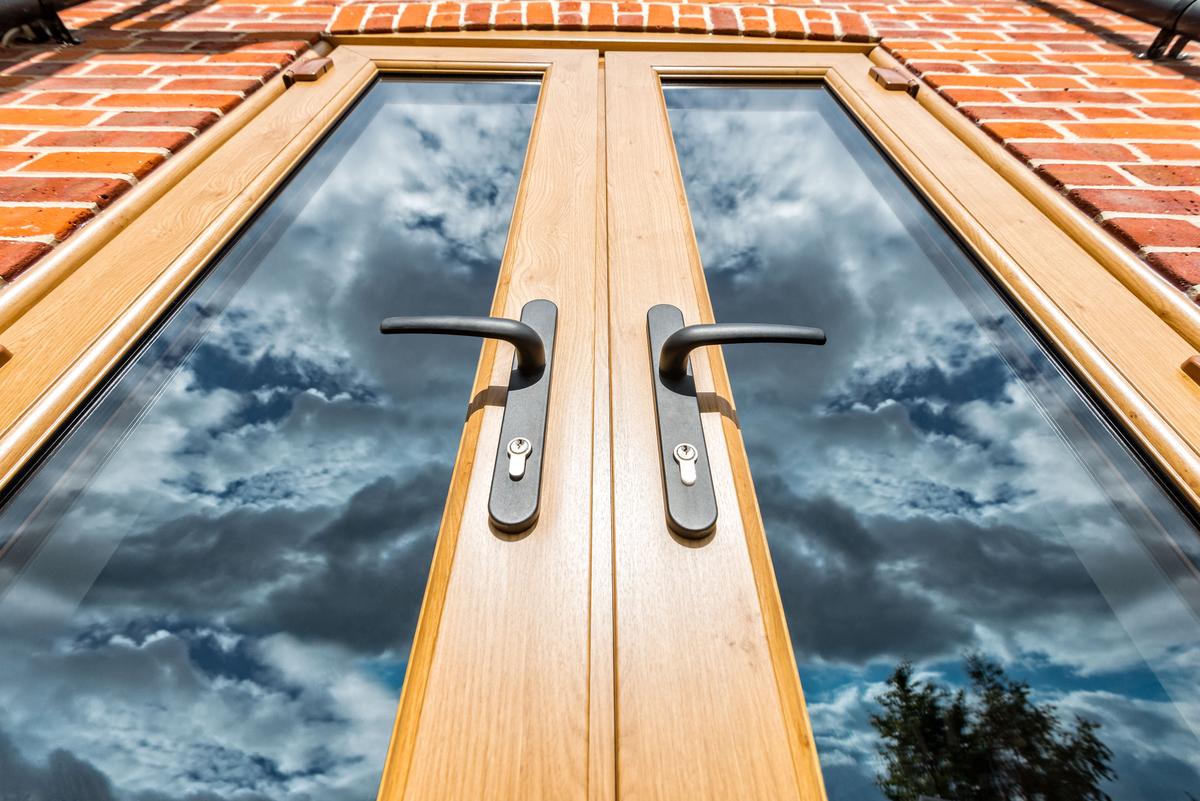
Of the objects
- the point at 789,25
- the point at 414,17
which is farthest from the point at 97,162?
the point at 789,25

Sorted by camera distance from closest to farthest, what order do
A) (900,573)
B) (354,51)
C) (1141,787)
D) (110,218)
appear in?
(1141,787) → (900,573) → (110,218) → (354,51)

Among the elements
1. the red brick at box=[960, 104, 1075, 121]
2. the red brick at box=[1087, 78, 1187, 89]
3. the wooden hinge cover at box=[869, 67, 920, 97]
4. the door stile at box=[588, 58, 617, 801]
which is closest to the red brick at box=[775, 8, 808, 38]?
the wooden hinge cover at box=[869, 67, 920, 97]

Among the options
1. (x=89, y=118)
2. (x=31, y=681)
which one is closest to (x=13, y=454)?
(x=31, y=681)

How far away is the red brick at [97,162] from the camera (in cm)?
97

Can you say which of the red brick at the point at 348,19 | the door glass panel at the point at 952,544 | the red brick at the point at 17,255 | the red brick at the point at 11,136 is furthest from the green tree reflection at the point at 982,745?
the red brick at the point at 348,19

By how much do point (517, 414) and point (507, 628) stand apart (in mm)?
257

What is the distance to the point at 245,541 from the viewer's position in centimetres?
65

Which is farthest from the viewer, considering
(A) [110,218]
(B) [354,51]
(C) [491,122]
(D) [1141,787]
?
(B) [354,51]

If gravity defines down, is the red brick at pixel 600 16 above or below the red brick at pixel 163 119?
→ above

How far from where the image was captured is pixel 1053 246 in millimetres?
922

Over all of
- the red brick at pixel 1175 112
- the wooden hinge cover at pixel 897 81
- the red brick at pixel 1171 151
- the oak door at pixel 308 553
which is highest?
the wooden hinge cover at pixel 897 81

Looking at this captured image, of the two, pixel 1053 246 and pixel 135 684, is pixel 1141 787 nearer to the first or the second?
pixel 1053 246

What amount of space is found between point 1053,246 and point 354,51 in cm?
170

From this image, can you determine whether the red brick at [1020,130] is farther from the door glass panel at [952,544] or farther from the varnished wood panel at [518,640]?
the varnished wood panel at [518,640]
